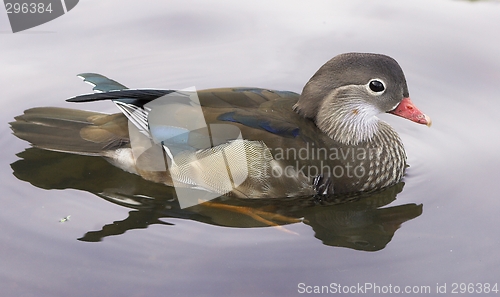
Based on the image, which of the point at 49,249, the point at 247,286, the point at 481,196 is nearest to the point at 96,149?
the point at 49,249

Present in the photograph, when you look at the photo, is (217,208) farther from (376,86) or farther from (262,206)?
(376,86)

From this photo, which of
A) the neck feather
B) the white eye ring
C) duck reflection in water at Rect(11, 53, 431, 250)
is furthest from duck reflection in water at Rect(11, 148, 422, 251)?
the white eye ring

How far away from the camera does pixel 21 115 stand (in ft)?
16.7

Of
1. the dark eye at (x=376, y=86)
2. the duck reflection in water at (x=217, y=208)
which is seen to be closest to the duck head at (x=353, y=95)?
the dark eye at (x=376, y=86)

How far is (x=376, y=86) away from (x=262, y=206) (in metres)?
1.24

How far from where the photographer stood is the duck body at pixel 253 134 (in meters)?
4.54

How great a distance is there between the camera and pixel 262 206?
463cm

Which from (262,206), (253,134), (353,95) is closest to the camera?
(253,134)

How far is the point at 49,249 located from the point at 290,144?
1782 mm

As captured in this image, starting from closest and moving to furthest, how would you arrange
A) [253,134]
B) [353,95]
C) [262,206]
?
1. [253,134]
2. [262,206]
3. [353,95]

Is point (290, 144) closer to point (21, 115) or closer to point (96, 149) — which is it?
point (96, 149)

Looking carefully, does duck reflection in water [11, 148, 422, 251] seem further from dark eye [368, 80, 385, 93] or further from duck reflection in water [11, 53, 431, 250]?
dark eye [368, 80, 385, 93]

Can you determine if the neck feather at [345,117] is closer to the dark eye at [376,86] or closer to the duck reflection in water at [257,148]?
the duck reflection in water at [257,148]

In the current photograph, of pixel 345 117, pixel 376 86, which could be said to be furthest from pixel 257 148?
pixel 376 86
